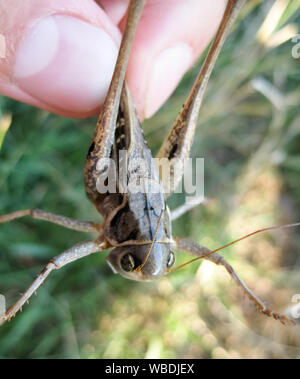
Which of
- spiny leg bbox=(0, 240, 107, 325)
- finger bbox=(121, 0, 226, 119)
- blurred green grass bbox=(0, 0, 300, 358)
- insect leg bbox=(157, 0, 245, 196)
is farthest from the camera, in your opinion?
blurred green grass bbox=(0, 0, 300, 358)

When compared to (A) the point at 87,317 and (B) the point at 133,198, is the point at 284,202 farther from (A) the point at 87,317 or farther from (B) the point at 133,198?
(B) the point at 133,198

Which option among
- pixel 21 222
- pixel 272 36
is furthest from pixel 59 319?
pixel 272 36

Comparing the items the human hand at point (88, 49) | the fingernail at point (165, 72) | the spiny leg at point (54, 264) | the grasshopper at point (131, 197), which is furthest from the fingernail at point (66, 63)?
the spiny leg at point (54, 264)

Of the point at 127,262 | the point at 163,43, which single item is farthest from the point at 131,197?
the point at 163,43

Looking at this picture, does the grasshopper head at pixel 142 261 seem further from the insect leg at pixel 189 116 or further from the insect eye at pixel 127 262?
the insect leg at pixel 189 116

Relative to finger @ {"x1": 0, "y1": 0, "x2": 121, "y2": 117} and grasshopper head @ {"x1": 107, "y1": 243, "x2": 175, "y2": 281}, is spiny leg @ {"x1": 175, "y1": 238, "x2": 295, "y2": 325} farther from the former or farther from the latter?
finger @ {"x1": 0, "y1": 0, "x2": 121, "y2": 117}

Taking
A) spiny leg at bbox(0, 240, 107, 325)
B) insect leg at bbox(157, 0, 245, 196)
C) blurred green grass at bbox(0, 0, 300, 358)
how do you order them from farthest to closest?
blurred green grass at bbox(0, 0, 300, 358) → insect leg at bbox(157, 0, 245, 196) → spiny leg at bbox(0, 240, 107, 325)

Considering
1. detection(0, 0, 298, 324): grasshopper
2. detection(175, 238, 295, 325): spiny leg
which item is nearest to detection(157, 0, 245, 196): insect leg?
detection(0, 0, 298, 324): grasshopper
